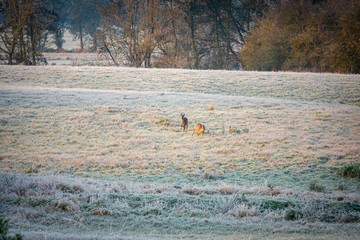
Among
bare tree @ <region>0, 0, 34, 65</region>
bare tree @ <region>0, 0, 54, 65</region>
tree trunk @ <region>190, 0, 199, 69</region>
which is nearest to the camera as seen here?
bare tree @ <region>0, 0, 34, 65</region>

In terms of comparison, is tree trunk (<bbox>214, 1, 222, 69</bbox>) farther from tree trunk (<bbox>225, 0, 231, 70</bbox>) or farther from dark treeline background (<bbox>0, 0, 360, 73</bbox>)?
tree trunk (<bbox>225, 0, 231, 70</bbox>)

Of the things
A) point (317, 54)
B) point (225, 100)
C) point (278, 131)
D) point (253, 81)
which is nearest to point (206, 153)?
point (278, 131)

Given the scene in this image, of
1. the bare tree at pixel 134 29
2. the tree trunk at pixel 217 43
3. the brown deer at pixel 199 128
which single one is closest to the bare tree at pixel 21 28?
the bare tree at pixel 134 29

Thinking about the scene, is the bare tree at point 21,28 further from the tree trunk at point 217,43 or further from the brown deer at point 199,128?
the brown deer at point 199,128

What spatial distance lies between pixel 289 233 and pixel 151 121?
9.69 metres

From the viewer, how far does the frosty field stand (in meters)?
4.73

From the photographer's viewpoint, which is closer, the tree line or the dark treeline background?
the tree line

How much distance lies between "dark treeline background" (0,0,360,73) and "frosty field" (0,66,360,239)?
311 inches

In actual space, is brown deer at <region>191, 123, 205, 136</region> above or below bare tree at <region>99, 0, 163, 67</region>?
below

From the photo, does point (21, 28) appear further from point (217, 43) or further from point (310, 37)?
point (310, 37)

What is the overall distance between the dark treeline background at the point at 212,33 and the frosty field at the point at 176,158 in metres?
7.91

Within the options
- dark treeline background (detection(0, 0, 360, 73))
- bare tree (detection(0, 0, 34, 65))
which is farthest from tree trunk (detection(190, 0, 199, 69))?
bare tree (detection(0, 0, 34, 65))

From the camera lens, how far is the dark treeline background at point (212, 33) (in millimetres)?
29344

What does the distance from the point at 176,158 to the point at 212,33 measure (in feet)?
102
